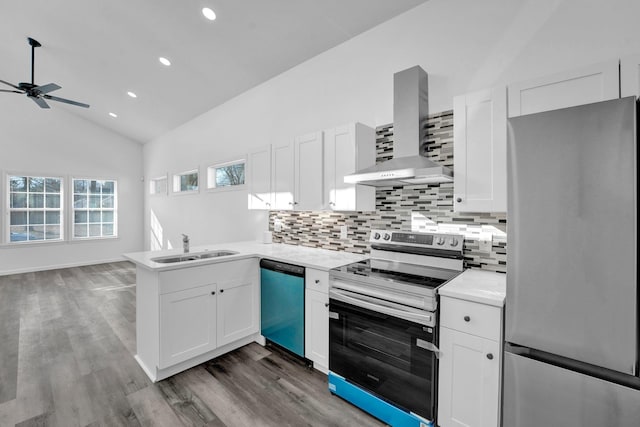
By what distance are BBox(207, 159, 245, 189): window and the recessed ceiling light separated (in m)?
1.93

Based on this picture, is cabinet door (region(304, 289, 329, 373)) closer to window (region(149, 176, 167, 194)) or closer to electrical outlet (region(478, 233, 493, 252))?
electrical outlet (region(478, 233, 493, 252))

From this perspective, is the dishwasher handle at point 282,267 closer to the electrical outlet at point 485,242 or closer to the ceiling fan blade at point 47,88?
the electrical outlet at point 485,242

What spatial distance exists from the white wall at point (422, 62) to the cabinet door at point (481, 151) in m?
0.45

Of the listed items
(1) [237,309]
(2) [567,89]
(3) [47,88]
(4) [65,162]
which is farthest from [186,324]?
(4) [65,162]

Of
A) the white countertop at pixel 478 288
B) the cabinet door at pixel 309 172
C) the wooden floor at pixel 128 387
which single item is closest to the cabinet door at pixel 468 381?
the white countertop at pixel 478 288

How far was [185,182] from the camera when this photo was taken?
6.29 metres

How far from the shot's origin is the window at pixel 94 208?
704 centimetres

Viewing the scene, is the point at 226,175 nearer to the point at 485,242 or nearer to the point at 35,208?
the point at 485,242

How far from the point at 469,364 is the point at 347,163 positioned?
5.65ft

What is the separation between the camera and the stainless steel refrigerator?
1.18 meters

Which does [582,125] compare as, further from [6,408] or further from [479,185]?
[6,408]

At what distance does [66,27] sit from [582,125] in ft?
17.8

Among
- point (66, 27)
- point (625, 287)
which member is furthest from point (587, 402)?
point (66, 27)

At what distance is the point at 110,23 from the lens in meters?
3.46
